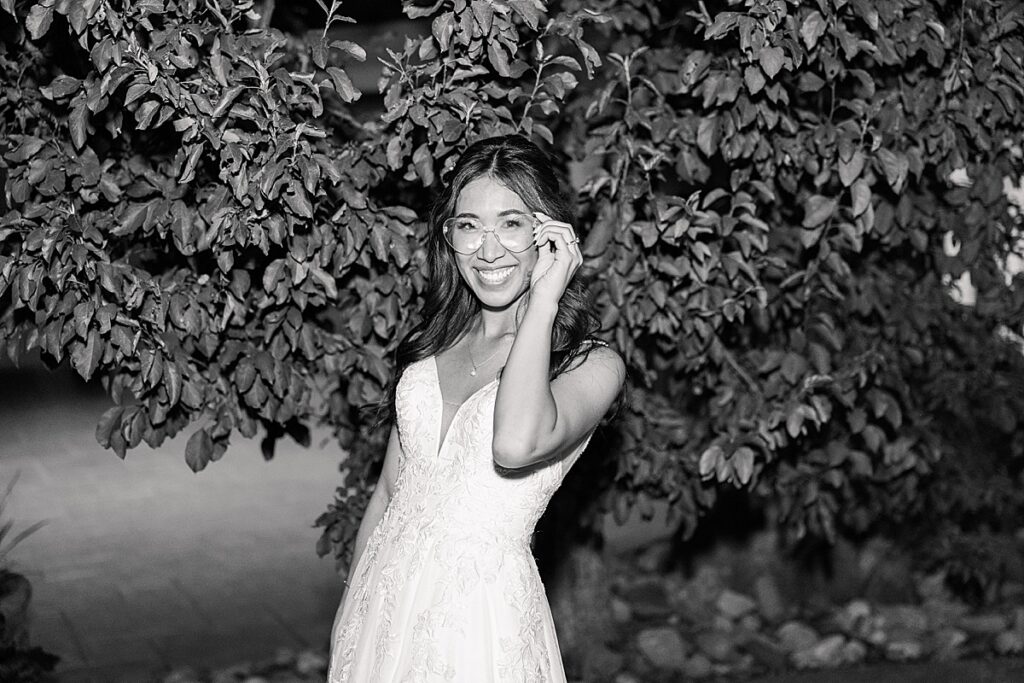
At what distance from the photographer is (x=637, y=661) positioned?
4820 mm

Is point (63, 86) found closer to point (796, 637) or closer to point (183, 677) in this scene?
point (183, 677)

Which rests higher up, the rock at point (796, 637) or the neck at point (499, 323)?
the neck at point (499, 323)

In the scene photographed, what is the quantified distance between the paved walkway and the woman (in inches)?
47.5

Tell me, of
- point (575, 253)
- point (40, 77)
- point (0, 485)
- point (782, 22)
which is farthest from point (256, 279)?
point (0, 485)

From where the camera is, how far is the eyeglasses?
2.53 meters

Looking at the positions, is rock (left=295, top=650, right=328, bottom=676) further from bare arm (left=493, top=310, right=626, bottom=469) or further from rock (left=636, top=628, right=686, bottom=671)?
bare arm (left=493, top=310, right=626, bottom=469)

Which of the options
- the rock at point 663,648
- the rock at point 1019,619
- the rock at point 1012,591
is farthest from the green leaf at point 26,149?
the rock at point 1012,591

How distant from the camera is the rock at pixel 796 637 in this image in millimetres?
5051

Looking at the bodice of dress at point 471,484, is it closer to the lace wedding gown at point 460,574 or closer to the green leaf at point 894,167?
the lace wedding gown at point 460,574

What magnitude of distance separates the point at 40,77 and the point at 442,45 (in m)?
1.16

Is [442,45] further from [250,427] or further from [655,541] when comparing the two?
[655,541]

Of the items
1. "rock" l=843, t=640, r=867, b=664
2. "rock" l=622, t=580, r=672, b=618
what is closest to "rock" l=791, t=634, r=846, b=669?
"rock" l=843, t=640, r=867, b=664

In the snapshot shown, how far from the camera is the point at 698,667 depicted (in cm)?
482

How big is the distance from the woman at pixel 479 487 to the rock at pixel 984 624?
3.15m
